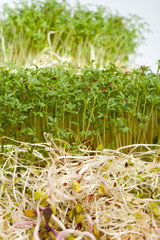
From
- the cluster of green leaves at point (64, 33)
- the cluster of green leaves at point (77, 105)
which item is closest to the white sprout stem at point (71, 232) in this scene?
the cluster of green leaves at point (77, 105)

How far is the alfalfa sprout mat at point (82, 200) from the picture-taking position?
4.07 feet

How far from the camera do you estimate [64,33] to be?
10.4ft

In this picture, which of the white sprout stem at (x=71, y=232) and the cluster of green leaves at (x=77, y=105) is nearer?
the white sprout stem at (x=71, y=232)

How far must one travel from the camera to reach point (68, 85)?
1.53 meters

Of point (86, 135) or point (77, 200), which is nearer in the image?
point (77, 200)

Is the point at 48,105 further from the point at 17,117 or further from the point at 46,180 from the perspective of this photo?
the point at 46,180

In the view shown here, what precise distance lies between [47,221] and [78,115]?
1.91 ft

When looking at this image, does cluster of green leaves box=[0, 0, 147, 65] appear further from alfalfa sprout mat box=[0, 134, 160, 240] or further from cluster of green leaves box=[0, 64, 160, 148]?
alfalfa sprout mat box=[0, 134, 160, 240]

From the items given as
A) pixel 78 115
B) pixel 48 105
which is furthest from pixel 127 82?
pixel 48 105

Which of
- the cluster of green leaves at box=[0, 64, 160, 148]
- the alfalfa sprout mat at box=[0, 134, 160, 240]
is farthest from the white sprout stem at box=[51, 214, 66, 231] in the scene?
the cluster of green leaves at box=[0, 64, 160, 148]

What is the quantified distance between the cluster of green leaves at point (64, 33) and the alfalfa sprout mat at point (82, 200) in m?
1.81

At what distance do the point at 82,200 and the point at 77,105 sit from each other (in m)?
0.49

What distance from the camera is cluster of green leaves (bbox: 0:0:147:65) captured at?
3074mm

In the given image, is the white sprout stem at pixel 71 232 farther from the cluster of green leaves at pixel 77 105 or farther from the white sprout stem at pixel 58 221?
the cluster of green leaves at pixel 77 105
